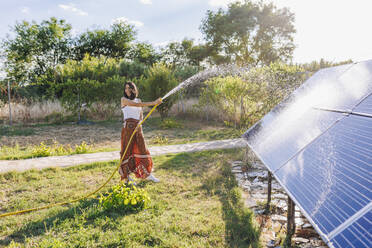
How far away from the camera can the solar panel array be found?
1920 mm

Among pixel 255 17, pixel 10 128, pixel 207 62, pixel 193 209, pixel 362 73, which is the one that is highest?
pixel 255 17

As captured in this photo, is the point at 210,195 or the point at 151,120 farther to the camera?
the point at 151,120

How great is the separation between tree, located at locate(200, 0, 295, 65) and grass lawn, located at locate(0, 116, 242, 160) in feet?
73.4

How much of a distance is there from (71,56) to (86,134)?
22794 mm

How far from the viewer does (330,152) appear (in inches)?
104

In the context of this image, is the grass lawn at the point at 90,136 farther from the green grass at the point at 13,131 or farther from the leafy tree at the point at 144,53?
the leafy tree at the point at 144,53

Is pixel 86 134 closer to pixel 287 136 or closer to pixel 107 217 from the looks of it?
pixel 107 217

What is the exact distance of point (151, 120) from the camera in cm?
1555

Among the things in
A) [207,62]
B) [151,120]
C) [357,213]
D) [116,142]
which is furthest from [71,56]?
[357,213]

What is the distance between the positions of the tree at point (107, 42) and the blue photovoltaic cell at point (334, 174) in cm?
3206

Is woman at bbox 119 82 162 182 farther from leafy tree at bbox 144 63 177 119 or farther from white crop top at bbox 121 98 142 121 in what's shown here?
leafy tree at bbox 144 63 177 119

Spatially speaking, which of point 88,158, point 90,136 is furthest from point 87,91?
point 88,158

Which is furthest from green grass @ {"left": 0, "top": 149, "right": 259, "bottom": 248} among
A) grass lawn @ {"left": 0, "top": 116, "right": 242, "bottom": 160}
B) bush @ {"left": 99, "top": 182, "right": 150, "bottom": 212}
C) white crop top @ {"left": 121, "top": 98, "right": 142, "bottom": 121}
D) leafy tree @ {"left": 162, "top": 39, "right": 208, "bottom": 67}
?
leafy tree @ {"left": 162, "top": 39, "right": 208, "bottom": 67}

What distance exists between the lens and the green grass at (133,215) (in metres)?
3.41
